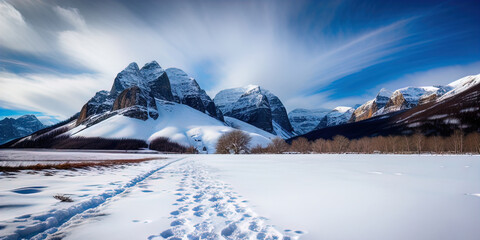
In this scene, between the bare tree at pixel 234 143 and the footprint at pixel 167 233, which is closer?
the footprint at pixel 167 233

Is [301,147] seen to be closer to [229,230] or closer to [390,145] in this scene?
[390,145]

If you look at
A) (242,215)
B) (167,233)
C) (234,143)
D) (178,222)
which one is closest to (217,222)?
(242,215)

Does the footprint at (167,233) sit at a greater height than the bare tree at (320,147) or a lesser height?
greater

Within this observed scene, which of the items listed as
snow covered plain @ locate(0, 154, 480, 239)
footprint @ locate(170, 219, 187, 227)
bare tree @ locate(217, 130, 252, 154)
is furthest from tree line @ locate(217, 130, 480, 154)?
footprint @ locate(170, 219, 187, 227)

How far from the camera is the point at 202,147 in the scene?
168125 mm

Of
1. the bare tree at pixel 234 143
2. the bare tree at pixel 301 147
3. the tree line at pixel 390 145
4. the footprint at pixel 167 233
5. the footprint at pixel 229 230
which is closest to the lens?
the footprint at pixel 167 233

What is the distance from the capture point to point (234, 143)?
82812mm

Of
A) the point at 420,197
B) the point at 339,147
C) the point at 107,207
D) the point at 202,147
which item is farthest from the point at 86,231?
the point at 202,147

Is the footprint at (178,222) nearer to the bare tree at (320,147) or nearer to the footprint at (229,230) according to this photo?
the footprint at (229,230)

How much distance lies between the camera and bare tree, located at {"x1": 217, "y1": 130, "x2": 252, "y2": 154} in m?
82.7

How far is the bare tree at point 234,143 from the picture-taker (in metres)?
82.7

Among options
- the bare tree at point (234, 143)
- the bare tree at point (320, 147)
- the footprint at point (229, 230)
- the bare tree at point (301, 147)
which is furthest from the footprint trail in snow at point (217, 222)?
the bare tree at point (301, 147)

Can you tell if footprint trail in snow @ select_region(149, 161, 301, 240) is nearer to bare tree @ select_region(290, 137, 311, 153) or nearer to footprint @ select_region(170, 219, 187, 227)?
footprint @ select_region(170, 219, 187, 227)

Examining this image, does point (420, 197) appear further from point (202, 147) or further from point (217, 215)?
point (202, 147)
